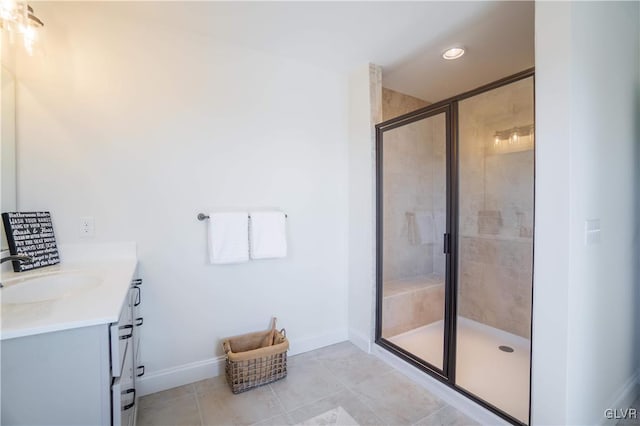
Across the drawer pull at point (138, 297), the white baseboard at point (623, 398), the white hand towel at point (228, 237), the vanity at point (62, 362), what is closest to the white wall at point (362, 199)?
the white hand towel at point (228, 237)

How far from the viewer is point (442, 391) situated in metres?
1.83

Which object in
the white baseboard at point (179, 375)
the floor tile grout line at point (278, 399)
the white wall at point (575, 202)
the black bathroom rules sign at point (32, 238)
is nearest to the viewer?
the white wall at point (575, 202)

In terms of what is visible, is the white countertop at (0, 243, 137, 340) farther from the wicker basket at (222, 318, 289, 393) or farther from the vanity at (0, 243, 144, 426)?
the wicker basket at (222, 318, 289, 393)

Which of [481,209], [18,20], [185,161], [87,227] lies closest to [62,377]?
[87,227]

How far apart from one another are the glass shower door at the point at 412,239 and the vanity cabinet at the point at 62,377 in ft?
6.18

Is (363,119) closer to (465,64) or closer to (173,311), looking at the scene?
(465,64)

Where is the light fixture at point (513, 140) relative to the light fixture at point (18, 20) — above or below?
below

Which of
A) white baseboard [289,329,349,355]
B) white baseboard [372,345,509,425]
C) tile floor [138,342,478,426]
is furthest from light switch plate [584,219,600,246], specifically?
white baseboard [289,329,349,355]

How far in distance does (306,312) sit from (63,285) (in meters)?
1.61

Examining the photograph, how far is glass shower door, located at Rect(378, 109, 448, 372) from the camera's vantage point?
7.10 ft

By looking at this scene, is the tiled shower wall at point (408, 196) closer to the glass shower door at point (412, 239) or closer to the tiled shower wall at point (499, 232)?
the glass shower door at point (412, 239)

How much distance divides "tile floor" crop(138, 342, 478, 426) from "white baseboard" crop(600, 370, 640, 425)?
74 centimetres

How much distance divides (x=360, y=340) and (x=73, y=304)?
206 cm

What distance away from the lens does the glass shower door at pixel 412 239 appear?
2163mm
